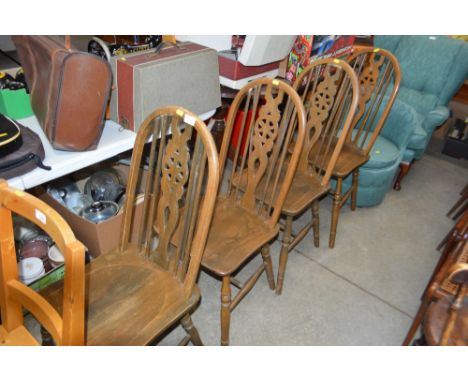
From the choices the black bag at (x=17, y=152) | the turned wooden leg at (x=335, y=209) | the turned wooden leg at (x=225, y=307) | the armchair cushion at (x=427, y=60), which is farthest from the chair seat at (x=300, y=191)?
the armchair cushion at (x=427, y=60)

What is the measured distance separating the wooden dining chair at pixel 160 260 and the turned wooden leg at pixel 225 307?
167 mm

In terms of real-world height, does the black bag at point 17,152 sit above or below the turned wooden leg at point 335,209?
above

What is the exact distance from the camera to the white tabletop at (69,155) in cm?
121

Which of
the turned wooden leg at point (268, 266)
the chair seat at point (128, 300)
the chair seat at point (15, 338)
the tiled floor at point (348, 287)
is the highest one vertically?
the chair seat at point (128, 300)

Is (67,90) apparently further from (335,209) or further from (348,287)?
(348,287)

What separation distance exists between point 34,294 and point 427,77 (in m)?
2.76

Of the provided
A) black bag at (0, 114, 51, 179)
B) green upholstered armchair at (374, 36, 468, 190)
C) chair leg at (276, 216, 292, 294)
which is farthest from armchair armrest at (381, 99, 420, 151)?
black bag at (0, 114, 51, 179)

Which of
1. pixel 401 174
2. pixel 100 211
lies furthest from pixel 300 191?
pixel 401 174

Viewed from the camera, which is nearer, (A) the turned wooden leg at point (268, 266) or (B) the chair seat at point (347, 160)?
(A) the turned wooden leg at point (268, 266)

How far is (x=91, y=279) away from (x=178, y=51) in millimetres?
959

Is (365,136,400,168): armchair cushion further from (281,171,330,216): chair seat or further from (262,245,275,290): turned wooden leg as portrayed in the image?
(262,245,275,290): turned wooden leg

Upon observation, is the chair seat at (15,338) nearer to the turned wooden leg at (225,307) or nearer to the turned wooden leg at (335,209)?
the turned wooden leg at (225,307)

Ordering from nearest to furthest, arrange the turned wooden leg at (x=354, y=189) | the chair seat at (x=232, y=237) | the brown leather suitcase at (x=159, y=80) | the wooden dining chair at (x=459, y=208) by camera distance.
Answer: the chair seat at (x=232, y=237) < the brown leather suitcase at (x=159, y=80) < the turned wooden leg at (x=354, y=189) < the wooden dining chair at (x=459, y=208)
